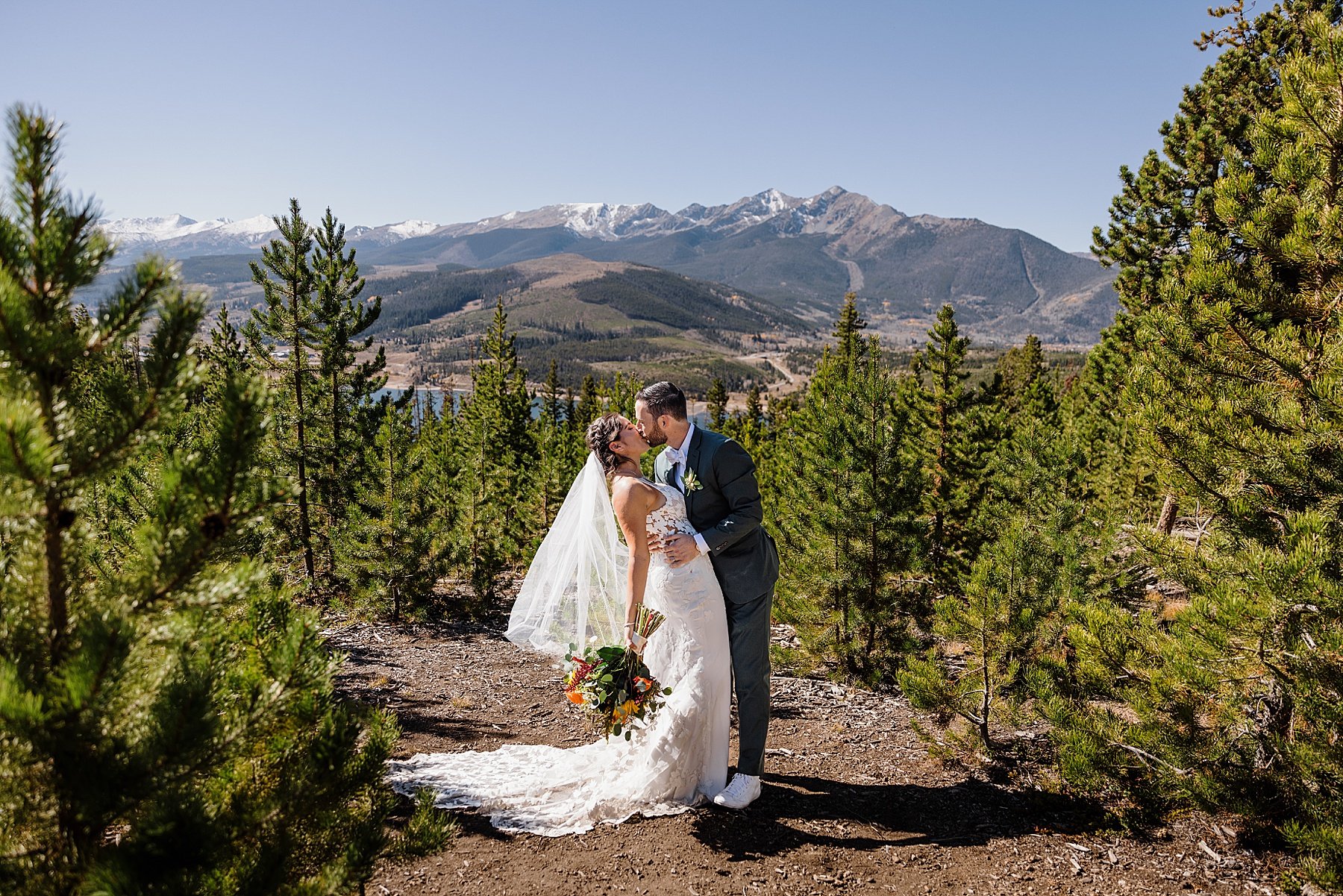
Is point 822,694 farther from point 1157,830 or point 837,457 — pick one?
point 1157,830

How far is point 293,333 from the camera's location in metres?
14.0

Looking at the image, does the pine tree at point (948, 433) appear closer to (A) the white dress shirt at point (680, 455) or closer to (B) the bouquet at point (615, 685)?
(A) the white dress shirt at point (680, 455)

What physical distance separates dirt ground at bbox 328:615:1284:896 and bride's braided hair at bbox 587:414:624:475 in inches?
95.8

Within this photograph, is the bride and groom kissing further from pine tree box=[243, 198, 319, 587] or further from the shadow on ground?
pine tree box=[243, 198, 319, 587]

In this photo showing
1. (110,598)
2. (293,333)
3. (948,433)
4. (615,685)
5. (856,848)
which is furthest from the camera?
(948,433)

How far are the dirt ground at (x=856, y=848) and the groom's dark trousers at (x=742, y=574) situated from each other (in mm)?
628

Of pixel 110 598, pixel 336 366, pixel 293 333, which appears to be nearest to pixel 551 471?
pixel 336 366

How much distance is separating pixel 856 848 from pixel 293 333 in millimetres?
13701

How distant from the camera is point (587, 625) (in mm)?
5660

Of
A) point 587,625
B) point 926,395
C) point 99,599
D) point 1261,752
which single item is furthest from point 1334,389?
point 926,395

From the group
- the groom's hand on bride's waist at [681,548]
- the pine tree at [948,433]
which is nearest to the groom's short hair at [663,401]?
the groom's hand on bride's waist at [681,548]

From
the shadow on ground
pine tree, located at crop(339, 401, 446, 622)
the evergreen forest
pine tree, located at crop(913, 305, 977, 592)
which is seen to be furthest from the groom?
pine tree, located at crop(913, 305, 977, 592)

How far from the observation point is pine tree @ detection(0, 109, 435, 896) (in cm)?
165

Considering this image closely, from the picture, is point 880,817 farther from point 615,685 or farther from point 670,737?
point 615,685
